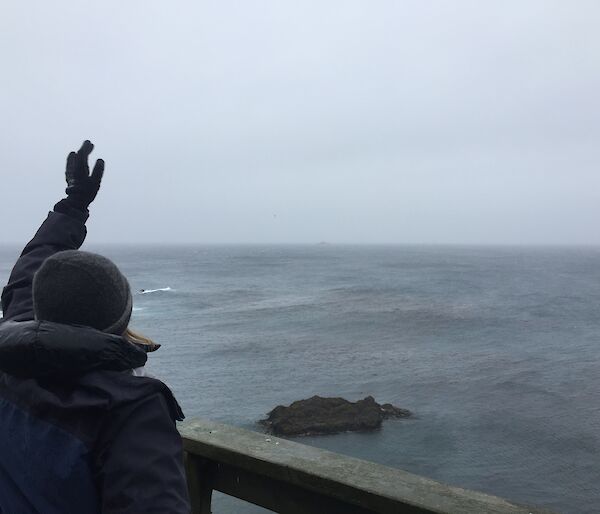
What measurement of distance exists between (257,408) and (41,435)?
23.5 meters

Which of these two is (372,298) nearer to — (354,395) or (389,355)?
(389,355)

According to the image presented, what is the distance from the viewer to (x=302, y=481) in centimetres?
211

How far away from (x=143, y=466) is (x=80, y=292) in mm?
508

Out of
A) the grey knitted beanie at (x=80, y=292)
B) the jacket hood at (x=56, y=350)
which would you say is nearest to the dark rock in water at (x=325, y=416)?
the grey knitted beanie at (x=80, y=292)

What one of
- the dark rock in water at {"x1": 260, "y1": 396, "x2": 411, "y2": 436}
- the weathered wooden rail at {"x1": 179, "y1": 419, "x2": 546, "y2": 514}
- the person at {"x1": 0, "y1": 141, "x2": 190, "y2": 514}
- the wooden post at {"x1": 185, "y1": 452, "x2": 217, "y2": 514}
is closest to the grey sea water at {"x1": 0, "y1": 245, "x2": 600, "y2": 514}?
the dark rock in water at {"x1": 260, "y1": 396, "x2": 411, "y2": 436}

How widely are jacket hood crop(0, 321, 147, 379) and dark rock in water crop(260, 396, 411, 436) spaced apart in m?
20.7

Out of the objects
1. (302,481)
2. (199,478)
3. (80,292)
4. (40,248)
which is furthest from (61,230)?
(302,481)

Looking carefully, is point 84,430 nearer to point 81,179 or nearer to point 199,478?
point 199,478

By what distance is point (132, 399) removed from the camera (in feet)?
4.30

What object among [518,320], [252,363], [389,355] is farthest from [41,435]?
[518,320]

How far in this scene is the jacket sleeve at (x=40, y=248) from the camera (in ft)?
6.56

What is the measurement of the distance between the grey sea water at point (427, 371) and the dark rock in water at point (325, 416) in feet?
1.82

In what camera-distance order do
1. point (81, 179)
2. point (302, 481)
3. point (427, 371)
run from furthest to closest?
point (427, 371), point (81, 179), point (302, 481)

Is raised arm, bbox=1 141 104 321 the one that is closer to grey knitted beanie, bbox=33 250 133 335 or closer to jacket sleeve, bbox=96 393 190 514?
grey knitted beanie, bbox=33 250 133 335
